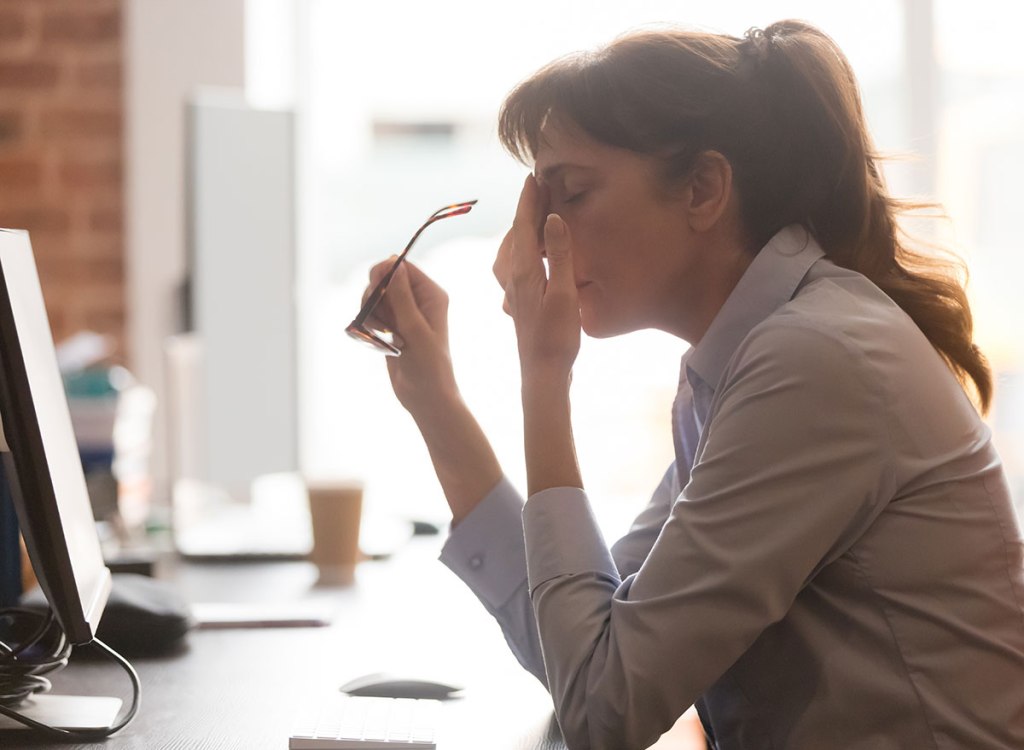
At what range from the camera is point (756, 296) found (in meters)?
1.02

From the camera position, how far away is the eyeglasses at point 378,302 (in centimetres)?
120

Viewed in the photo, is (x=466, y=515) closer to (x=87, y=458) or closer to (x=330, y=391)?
(x=87, y=458)

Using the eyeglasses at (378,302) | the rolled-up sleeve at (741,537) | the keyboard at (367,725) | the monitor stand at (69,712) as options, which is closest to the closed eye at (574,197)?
the eyeglasses at (378,302)

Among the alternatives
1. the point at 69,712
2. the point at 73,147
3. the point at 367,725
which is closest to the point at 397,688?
the point at 367,725

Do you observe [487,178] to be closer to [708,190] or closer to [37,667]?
[708,190]

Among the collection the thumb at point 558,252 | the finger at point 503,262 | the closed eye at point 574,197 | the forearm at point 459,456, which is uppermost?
the closed eye at point 574,197

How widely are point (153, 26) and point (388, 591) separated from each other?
2.01m

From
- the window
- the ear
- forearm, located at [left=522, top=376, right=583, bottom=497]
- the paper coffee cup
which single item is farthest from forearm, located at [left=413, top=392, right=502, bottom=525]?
the window

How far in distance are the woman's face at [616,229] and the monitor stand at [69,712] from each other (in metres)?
0.54

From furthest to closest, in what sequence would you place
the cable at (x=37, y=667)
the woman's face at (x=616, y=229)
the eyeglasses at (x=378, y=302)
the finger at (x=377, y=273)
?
the finger at (x=377, y=273)
the eyeglasses at (x=378, y=302)
the woman's face at (x=616, y=229)
the cable at (x=37, y=667)

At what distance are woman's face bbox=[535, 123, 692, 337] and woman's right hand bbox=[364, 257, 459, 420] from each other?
9.3 inches

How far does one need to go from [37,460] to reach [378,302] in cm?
53

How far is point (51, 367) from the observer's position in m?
1.06

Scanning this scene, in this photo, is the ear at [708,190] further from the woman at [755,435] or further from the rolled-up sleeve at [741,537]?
the rolled-up sleeve at [741,537]
